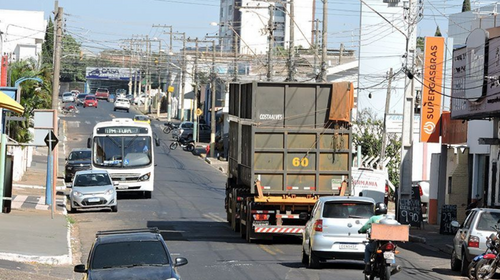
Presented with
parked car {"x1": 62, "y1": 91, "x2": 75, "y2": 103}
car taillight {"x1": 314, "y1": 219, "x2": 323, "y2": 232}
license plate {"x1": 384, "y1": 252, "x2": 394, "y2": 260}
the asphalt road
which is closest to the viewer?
license plate {"x1": 384, "y1": 252, "x2": 394, "y2": 260}

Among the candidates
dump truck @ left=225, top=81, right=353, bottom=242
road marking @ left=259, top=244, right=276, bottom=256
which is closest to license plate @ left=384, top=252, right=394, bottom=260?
road marking @ left=259, top=244, right=276, bottom=256

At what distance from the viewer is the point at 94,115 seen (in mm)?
101188

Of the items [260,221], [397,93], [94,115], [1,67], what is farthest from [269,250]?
[94,115]

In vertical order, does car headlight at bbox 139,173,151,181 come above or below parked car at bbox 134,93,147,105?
below

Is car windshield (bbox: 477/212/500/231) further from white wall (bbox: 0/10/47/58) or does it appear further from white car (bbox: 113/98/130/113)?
white car (bbox: 113/98/130/113)

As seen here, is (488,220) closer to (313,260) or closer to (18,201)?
(313,260)

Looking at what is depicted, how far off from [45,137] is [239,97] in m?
7.55

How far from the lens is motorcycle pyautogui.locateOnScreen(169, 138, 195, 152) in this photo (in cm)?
7694

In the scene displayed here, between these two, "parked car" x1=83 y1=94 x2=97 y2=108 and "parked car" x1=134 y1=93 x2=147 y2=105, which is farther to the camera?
"parked car" x1=134 y1=93 x2=147 y2=105

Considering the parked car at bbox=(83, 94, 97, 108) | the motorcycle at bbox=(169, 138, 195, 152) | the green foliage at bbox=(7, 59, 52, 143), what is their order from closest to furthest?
the green foliage at bbox=(7, 59, 52, 143) < the motorcycle at bbox=(169, 138, 195, 152) < the parked car at bbox=(83, 94, 97, 108)

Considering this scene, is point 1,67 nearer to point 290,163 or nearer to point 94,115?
point 290,163

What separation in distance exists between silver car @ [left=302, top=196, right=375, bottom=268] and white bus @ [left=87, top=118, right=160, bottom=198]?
73.7 feet

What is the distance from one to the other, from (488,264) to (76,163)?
3523 centimetres

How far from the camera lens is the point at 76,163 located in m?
50.5
